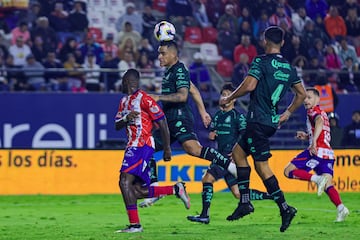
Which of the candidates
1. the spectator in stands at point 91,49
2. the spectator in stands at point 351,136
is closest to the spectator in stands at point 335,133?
the spectator in stands at point 351,136

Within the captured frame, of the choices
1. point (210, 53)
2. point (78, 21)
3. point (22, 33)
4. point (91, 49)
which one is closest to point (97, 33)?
point (78, 21)

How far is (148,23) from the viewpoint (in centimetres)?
2670

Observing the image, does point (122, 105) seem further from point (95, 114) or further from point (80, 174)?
point (95, 114)

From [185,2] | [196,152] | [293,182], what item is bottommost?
[293,182]

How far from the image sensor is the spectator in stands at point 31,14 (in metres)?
25.4

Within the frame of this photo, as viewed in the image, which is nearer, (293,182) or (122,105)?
(122,105)

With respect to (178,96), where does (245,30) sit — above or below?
above

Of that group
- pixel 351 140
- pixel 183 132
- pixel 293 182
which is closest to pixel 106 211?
pixel 183 132

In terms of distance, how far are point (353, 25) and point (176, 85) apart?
1604cm

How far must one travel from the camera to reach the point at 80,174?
70.0 feet

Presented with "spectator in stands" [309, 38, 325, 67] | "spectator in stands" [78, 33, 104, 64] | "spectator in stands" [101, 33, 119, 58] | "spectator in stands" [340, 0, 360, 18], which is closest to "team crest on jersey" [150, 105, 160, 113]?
"spectator in stands" [78, 33, 104, 64]

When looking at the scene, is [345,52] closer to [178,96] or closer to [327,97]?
[327,97]

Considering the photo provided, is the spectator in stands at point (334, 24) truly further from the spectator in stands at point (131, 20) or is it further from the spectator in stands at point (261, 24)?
the spectator in stands at point (131, 20)

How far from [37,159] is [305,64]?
899 centimetres
